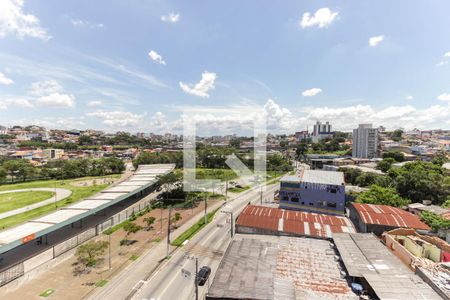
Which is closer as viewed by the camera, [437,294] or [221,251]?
[437,294]

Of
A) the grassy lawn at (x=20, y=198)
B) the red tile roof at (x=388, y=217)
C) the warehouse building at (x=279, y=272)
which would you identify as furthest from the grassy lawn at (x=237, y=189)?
the grassy lawn at (x=20, y=198)

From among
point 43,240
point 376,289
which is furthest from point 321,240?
point 43,240

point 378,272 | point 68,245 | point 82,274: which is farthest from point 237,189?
point 378,272

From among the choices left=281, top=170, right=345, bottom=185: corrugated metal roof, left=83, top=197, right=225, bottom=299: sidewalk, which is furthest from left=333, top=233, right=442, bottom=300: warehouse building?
left=83, top=197, right=225, bottom=299: sidewalk

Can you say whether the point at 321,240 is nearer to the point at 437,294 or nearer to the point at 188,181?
the point at 437,294

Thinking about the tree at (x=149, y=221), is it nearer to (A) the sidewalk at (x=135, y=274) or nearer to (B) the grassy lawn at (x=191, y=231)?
(A) the sidewalk at (x=135, y=274)
